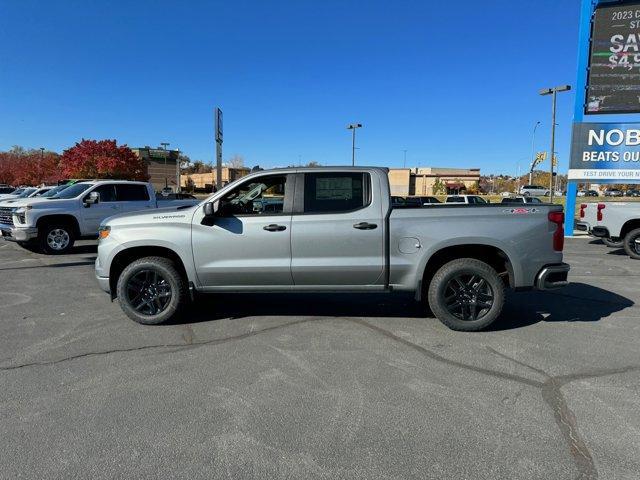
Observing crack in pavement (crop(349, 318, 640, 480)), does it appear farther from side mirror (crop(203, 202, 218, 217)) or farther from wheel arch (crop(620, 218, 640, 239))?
wheel arch (crop(620, 218, 640, 239))

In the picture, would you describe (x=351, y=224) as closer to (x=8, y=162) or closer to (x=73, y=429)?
(x=73, y=429)

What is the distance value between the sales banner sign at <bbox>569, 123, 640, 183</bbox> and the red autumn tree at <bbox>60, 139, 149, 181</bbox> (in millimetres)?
45693

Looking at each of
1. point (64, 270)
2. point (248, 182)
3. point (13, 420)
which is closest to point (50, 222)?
point (64, 270)

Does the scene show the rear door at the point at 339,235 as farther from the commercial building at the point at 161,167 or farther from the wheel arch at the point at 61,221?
the commercial building at the point at 161,167

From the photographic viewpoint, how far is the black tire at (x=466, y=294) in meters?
5.10

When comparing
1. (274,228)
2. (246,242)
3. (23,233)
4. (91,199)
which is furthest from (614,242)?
(23,233)

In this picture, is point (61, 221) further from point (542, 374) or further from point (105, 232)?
point (542, 374)

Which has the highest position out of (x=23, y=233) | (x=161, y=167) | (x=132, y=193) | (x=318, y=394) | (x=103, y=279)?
(x=161, y=167)

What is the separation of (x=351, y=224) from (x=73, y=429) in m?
3.28

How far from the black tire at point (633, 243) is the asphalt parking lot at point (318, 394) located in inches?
237

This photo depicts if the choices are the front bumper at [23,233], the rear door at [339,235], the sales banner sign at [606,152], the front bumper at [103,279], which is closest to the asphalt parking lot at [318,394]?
the front bumper at [103,279]

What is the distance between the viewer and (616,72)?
15594 millimetres

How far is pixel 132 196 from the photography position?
12719 millimetres

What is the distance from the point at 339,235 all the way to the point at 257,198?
1.17m
